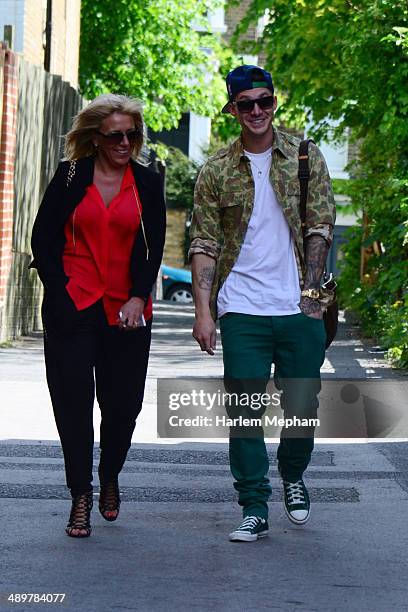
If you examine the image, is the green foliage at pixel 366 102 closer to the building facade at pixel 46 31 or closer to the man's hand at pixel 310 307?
the building facade at pixel 46 31

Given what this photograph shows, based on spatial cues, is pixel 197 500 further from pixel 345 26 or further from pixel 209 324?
pixel 345 26

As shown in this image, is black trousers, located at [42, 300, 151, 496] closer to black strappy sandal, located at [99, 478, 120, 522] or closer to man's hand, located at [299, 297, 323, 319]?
black strappy sandal, located at [99, 478, 120, 522]

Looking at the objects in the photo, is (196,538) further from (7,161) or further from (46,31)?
(46,31)

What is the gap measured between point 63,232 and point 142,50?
2834cm

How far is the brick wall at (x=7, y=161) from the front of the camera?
17031 mm

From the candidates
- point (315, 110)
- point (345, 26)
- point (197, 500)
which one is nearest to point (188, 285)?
point (315, 110)

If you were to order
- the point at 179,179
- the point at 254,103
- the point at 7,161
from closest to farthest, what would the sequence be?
1. the point at 254,103
2. the point at 7,161
3. the point at 179,179

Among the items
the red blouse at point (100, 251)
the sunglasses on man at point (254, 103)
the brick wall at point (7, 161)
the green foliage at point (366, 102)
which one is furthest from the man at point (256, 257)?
the brick wall at point (7, 161)

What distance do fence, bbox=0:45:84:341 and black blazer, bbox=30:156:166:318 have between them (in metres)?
10.3

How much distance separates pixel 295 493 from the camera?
690cm

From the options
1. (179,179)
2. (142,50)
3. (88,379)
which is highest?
(142,50)

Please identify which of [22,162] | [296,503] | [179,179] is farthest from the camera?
[179,179]

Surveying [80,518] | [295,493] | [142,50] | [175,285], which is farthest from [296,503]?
[175,285]

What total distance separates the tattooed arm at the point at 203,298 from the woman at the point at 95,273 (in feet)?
0.63
